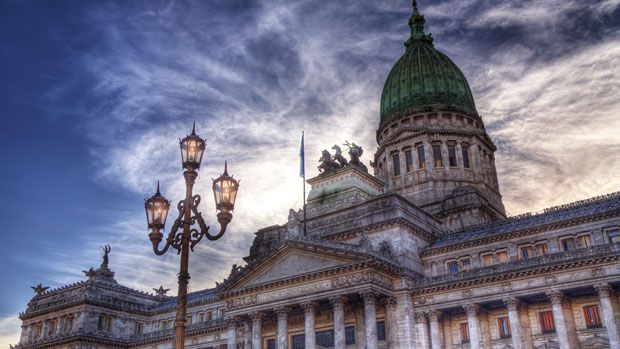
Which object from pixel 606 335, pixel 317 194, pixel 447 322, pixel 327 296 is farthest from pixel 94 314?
pixel 606 335

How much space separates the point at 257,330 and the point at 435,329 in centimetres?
1486

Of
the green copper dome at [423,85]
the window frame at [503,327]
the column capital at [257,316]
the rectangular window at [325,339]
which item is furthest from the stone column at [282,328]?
the green copper dome at [423,85]

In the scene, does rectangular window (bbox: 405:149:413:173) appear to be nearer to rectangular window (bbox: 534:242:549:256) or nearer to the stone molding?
rectangular window (bbox: 534:242:549:256)

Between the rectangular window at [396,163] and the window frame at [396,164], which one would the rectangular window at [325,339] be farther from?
the rectangular window at [396,163]

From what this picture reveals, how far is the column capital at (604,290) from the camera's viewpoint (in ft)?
134

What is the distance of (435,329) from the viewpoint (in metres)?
47.0

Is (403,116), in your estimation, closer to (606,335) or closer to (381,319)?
(381,319)

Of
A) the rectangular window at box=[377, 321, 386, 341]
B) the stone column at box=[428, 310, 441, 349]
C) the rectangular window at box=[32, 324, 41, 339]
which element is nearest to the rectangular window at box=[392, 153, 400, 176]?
the stone column at box=[428, 310, 441, 349]

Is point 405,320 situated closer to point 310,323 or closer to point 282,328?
point 310,323

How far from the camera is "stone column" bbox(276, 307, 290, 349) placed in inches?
1873

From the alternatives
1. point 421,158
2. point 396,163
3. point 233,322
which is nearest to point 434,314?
point 233,322

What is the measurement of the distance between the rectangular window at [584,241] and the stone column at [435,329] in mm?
12650

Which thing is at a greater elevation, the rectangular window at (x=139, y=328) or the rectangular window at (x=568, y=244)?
the rectangular window at (x=568, y=244)

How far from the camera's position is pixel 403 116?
75.3 m
